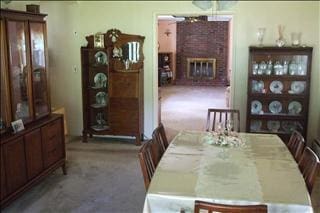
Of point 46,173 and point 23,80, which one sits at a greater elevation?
point 23,80

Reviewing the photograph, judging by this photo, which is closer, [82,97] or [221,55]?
[82,97]

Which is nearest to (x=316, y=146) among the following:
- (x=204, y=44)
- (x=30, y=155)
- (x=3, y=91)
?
(x=30, y=155)

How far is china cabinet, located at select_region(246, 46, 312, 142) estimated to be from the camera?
17.3 feet

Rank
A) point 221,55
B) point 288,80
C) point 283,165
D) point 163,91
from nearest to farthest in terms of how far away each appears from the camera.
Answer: point 283,165 → point 288,80 → point 163,91 → point 221,55

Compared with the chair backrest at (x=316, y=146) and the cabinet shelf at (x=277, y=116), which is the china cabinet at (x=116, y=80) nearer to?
the cabinet shelf at (x=277, y=116)

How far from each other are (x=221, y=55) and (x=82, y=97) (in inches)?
315

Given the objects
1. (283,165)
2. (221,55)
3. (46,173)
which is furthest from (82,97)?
(221,55)

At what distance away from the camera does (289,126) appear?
5.49 meters

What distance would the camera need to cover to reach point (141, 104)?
5773 mm

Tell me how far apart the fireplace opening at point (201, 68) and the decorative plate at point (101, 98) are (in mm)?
7760

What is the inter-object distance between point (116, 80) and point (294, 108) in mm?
2713

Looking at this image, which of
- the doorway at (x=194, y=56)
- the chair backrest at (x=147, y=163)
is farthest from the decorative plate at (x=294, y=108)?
the doorway at (x=194, y=56)

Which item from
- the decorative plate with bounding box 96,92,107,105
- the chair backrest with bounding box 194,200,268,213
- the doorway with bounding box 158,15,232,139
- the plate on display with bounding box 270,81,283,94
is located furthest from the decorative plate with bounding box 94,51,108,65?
the doorway with bounding box 158,15,232,139

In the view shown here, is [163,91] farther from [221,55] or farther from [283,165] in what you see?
[283,165]
